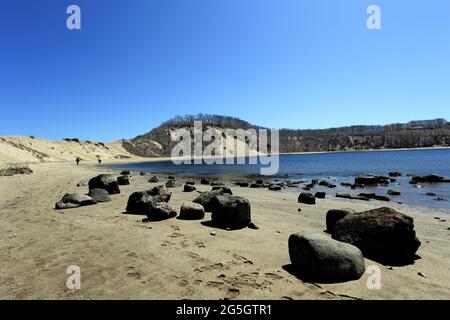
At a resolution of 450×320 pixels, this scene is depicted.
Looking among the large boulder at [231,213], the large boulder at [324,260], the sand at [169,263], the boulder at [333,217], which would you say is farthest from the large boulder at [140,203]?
the large boulder at [324,260]

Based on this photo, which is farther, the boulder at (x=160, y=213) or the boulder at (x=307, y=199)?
the boulder at (x=307, y=199)

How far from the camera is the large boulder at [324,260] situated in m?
5.85

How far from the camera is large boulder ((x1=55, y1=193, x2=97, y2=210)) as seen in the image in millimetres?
12908

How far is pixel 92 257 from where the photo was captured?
6855mm

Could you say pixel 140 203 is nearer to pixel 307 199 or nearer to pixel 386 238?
pixel 386 238

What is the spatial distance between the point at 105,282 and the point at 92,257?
4.96 ft

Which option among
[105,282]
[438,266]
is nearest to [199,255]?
[105,282]

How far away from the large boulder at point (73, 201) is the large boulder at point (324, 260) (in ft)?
34.0

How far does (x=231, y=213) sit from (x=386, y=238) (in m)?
Answer: 4.46

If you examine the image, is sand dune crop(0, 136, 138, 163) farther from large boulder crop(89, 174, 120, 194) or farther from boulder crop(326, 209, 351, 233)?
boulder crop(326, 209, 351, 233)

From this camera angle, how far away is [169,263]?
21.2ft

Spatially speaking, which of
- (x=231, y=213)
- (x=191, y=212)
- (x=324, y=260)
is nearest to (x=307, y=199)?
(x=231, y=213)

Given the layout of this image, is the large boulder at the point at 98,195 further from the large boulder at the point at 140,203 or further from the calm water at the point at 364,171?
the calm water at the point at 364,171

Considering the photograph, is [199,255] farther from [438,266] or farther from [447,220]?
[447,220]
